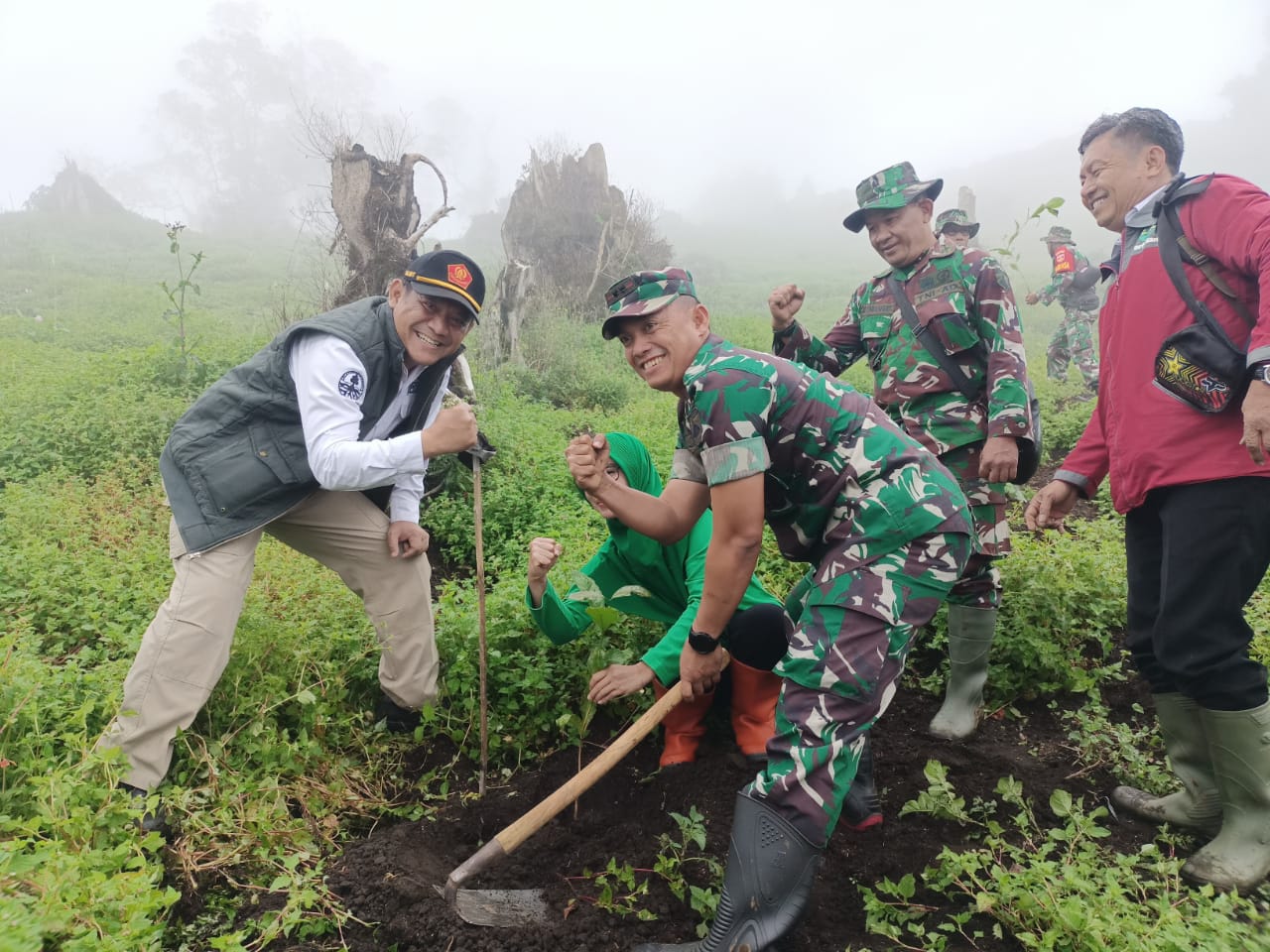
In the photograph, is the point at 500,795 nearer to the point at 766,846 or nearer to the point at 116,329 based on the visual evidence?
the point at 766,846

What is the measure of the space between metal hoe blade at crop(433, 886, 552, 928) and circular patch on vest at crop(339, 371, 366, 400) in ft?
5.20

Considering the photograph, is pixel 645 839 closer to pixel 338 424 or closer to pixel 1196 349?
pixel 338 424

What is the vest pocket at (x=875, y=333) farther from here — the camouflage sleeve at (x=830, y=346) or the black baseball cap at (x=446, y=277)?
the black baseball cap at (x=446, y=277)

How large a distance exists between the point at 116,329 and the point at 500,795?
497 inches

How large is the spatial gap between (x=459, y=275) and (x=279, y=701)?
1667 millimetres

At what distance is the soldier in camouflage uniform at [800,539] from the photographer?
6.40ft

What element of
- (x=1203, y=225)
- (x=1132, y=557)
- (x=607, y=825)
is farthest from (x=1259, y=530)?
(x=607, y=825)

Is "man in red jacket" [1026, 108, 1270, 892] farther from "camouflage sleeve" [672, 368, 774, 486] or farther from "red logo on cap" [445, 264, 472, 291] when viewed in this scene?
"red logo on cap" [445, 264, 472, 291]

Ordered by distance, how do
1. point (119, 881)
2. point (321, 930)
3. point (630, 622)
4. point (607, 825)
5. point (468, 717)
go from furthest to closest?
1. point (630, 622)
2. point (468, 717)
3. point (607, 825)
4. point (321, 930)
5. point (119, 881)

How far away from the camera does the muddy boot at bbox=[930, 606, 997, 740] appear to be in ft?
10.2

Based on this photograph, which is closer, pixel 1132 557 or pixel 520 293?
pixel 1132 557

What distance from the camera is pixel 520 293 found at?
10.0 m

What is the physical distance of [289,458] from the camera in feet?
8.96

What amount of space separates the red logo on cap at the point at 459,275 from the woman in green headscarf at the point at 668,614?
76 centimetres
